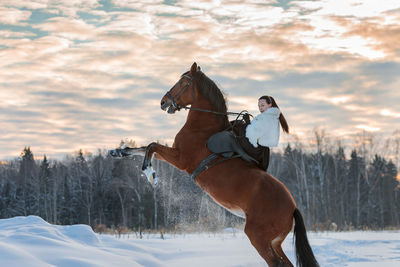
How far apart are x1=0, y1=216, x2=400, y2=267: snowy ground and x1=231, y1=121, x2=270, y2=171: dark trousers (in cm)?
298

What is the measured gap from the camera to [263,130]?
17.4 feet

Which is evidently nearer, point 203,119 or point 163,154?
point 163,154

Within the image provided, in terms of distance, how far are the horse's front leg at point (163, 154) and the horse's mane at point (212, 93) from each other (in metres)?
0.80

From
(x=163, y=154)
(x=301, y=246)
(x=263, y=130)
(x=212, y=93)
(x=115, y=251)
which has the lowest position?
(x=115, y=251)

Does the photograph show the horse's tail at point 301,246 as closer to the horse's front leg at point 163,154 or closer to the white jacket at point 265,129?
the white jacket at point 265,129

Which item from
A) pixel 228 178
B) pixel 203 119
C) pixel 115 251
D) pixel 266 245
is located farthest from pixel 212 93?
pixel 115 251

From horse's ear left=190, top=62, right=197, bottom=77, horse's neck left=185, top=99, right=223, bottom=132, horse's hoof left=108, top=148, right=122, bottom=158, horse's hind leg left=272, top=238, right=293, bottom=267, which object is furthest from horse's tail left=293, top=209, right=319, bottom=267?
horse's hoof left=108, top=148, right=122, bottom=158

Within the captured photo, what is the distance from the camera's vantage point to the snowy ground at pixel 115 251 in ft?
20.4

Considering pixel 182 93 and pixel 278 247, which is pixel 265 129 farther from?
pixel 278 247

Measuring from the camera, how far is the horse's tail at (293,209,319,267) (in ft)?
16.5

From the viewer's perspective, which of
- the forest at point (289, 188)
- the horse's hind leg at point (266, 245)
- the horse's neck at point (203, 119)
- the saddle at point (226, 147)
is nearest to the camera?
the horse's hind leg at point (266, 245)

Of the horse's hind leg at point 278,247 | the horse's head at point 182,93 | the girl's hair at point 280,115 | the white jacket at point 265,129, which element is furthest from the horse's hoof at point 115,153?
the horse's hind leg at point 278,247

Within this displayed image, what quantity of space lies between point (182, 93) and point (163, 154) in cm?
91

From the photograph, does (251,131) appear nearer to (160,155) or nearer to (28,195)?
(160,155)
